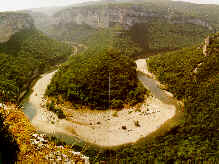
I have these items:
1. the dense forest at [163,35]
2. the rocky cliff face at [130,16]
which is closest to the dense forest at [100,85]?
the dense forest at [163,35]

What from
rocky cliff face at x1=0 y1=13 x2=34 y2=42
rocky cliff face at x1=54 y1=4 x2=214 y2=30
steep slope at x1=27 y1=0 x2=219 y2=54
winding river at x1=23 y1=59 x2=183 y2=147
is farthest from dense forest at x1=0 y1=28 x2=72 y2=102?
rocky cliff face at x1=54 y1=4 x2=214 y2=30

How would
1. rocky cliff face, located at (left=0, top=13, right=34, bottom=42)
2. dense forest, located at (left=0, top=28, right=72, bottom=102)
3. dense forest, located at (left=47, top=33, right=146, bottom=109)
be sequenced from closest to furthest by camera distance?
dense forest, located at (left=47, top=33, right=146, bottom=109), dense forest, located at (left=0, top=28, right=72, bottom=102), rocky cliff face, located at (left=0, top=13, right=34, bottom=42)

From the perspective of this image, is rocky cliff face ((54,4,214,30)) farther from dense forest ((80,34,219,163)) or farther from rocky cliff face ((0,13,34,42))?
dense forest ((80,34,219,163))

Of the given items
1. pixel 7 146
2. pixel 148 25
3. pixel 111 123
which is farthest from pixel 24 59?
pixel 148 25

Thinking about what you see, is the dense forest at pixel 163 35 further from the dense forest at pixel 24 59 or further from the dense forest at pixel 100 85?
the dense forest at pixel 100 85

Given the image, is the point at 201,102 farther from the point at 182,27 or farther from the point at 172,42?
the point at 182,27
